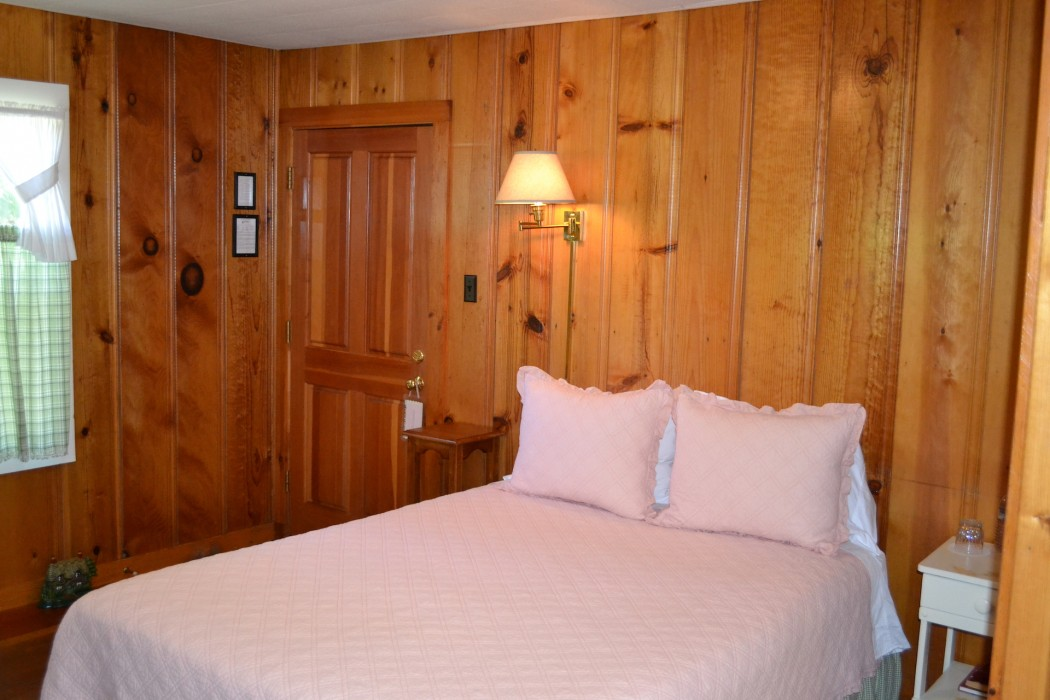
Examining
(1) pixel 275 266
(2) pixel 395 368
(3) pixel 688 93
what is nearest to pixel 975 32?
(3) pixel 688 93

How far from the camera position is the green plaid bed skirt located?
300cm

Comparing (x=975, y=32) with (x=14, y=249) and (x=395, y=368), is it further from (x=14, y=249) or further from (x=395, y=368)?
(x=14, y=249)

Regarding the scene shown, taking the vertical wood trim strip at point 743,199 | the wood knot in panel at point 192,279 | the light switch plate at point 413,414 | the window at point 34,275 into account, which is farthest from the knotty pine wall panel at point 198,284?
the vertical wood trim strip at point 743,199

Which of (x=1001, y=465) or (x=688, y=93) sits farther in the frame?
(x=688, y=93)

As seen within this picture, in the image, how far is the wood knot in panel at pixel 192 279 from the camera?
443 cm

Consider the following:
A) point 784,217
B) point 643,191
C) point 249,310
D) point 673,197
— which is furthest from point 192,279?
point 784,217

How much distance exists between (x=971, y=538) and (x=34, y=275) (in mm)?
3362

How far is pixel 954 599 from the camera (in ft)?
9.32

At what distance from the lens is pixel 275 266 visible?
479cm

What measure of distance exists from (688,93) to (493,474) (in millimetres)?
1666

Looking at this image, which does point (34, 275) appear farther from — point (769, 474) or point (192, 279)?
point (769, 474)

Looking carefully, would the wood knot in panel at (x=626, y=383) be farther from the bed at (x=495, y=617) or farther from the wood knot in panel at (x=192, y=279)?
the wood knot in panel at (x=192, y=279)

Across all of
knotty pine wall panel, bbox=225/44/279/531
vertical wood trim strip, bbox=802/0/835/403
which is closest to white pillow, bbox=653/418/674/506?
vertical wood trim strip, bbox=802/0/835/403

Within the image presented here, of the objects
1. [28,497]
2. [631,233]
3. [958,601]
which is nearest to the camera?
[958,601]
